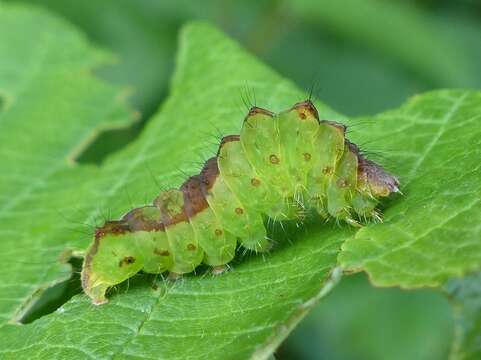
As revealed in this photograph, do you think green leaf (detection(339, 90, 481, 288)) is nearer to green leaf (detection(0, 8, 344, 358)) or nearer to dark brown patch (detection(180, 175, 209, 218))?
green leaf (detection(0, 8, 344, 358))

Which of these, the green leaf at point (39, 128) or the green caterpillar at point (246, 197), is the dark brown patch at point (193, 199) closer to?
the green caterpillar at point (246, 197)

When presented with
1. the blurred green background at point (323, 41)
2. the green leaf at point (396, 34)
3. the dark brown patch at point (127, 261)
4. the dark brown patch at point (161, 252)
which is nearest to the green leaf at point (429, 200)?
the dark brown patch at point (161, 252)

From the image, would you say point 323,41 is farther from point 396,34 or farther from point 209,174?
point 209,174

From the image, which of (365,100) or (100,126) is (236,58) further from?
(365,100)

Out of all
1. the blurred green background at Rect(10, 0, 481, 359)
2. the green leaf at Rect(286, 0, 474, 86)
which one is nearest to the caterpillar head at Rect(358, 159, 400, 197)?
the blurred green background at Rect(10, 0, 481, 359)

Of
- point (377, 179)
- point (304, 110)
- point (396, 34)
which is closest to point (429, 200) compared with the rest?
point (377, 179)

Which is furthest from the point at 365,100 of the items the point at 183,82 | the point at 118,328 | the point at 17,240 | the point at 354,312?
the point at 118,328
